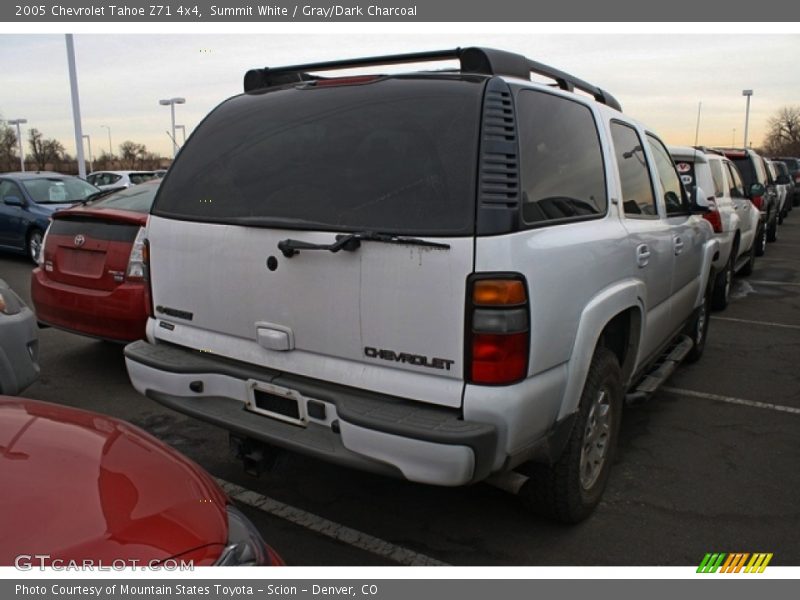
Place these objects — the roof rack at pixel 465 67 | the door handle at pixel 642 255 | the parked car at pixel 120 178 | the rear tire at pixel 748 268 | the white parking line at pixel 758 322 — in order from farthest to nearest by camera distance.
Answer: the parked car at pixel 120 178
the rear tire at pixel 748 268
the white parking line at pixel 758 322
the door handle at pixel 642 255
the roof rack at pixel 465 67

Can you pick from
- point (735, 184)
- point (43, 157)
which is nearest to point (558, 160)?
point (735, 184)

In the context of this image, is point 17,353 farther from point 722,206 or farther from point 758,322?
point 722,206

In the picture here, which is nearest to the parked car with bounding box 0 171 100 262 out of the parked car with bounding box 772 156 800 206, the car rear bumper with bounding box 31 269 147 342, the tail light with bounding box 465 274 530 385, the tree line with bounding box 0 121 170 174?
the car rear bumper with bounding box 31 269 147 342

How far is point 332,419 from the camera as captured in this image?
2668 mm

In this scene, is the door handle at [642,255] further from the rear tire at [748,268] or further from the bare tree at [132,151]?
the bare tree at [132,151]

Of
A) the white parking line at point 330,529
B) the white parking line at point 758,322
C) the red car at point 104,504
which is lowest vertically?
the white parking line at point 758,322

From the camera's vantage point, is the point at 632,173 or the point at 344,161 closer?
the point at 344,161

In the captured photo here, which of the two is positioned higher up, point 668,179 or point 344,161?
point 344,161

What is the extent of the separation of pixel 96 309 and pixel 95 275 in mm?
271

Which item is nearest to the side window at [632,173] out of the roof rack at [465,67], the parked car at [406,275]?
the parked car at [406,275]

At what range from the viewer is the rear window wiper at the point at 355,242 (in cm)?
243

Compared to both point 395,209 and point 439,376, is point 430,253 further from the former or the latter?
point 439,376

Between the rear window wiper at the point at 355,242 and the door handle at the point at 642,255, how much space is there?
1572mm

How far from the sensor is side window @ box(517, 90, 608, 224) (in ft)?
8.71
